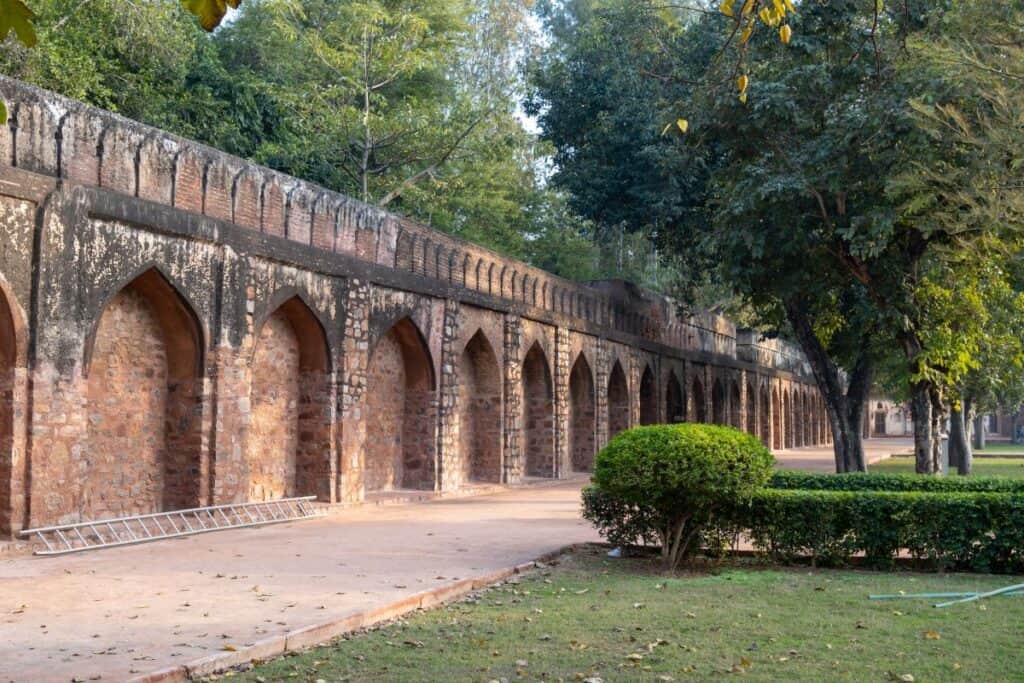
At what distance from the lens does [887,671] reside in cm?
490

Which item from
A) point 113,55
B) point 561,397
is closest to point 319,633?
point 561,397

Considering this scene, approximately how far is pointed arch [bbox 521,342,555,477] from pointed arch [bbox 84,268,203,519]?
9.24 m

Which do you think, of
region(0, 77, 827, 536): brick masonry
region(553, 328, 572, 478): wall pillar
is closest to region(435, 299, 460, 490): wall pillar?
region(0, 77, 827, 536): brick masonry

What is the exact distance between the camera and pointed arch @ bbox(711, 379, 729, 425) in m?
31.7

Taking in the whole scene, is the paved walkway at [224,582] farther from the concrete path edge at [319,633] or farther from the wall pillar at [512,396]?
the wall pillar at [512,396]

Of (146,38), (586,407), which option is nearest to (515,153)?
(586,407)

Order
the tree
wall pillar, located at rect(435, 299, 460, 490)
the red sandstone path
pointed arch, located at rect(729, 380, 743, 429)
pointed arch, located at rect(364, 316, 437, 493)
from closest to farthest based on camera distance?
the red sandstone path, the tree, pointed arch, located at rect(364, 316, 437, 493), wall pillar, located at rect(435, 299, 460, 490), pointed arch, located at rect(729, 380, 743, 429)

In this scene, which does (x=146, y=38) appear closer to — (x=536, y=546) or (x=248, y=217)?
(x=248, y=217)

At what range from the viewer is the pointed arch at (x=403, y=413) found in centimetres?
1494

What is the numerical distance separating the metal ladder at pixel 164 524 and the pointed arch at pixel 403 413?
96.0 inches

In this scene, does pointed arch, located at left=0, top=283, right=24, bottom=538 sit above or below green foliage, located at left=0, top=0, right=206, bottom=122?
below

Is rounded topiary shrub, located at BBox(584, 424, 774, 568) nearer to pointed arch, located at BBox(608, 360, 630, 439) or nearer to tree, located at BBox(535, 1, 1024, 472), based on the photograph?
tree, located at BBox(535, 1, 1024, 472)

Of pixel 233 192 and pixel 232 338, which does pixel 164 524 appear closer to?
pixel 232 338

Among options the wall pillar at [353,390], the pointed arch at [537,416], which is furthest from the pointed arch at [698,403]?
the wall pillar at [353,390]
